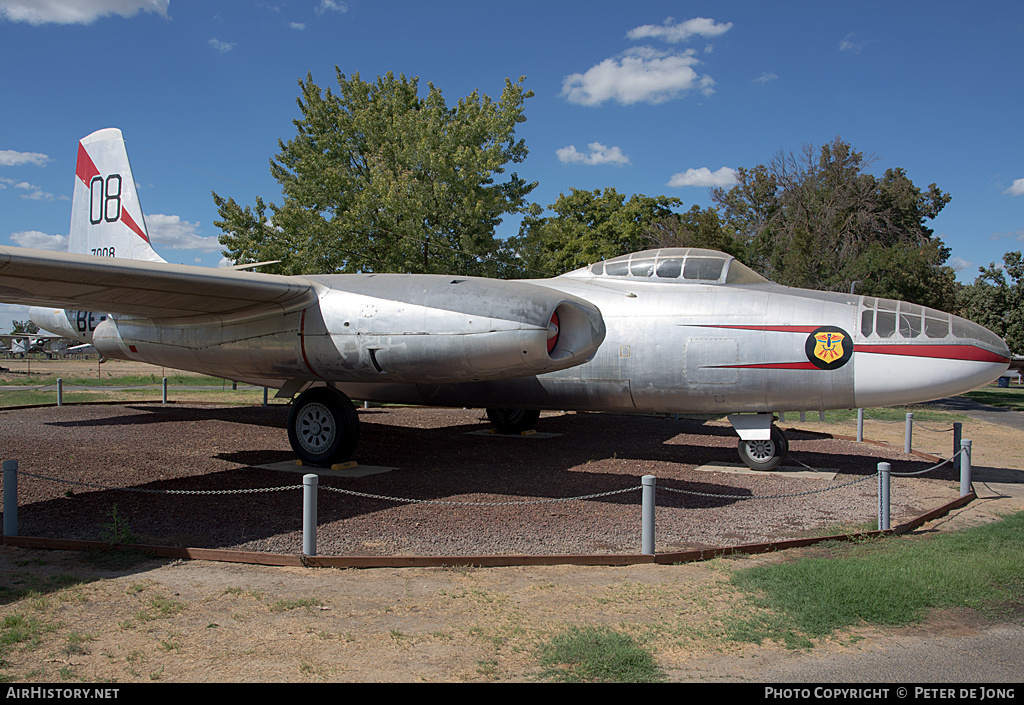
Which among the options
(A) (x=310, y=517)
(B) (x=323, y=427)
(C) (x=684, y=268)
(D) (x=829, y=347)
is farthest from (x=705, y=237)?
(A) (x=310, y=517)

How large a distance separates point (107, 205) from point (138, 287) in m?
6.94

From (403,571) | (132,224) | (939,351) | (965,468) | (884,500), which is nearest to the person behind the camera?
(403,571)

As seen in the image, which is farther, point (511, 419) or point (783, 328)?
point (511, 419)

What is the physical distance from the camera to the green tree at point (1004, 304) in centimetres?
3394

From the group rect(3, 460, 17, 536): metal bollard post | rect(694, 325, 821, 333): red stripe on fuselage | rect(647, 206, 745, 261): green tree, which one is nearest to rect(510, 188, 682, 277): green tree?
rect(647, 206, 745, 261): green tree

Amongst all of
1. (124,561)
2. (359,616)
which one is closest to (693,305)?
(359,616)

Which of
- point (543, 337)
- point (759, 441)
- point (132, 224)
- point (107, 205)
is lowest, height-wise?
point (759, 441)

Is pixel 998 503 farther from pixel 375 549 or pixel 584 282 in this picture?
pixel 375 549

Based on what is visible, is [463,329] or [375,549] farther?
→ [463,329]

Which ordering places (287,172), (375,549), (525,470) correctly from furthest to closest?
1. (287,172)
2. (525,470)
3. (375,549)

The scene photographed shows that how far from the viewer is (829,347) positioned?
29.6 ft

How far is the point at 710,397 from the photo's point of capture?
377 inches

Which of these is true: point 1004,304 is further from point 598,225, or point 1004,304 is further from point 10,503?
point 10,503

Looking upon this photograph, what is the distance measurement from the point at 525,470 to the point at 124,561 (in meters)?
5.75
